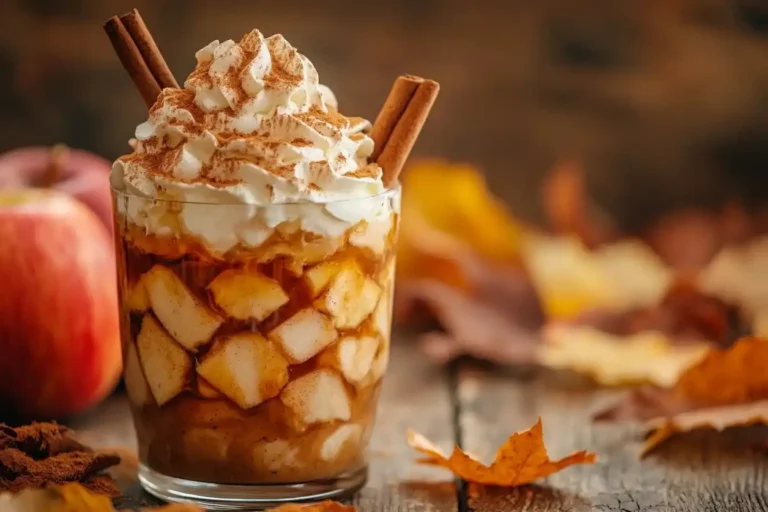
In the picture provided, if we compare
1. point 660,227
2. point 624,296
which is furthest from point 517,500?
point 660,227

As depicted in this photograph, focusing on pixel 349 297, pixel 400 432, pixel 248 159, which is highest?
pixel 248 159

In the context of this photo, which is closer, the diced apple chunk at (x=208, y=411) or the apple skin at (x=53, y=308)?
the diced apple chunk at (x=208, y=411)

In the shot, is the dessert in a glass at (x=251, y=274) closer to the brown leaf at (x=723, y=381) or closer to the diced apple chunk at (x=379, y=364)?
the diced apple chunk at (x=379, y=364)

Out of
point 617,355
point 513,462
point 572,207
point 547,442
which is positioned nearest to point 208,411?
point 513,462

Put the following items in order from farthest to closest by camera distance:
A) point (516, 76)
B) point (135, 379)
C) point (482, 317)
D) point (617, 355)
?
point (516, 76) → point (482, 317) → point (617, 355) → point (135, 379)

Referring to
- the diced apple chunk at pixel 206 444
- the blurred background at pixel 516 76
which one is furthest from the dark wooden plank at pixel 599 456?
the blurred background at pixel 516 76

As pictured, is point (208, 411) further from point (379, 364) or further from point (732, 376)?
point (732, 376)

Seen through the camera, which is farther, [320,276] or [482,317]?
[482,317]
